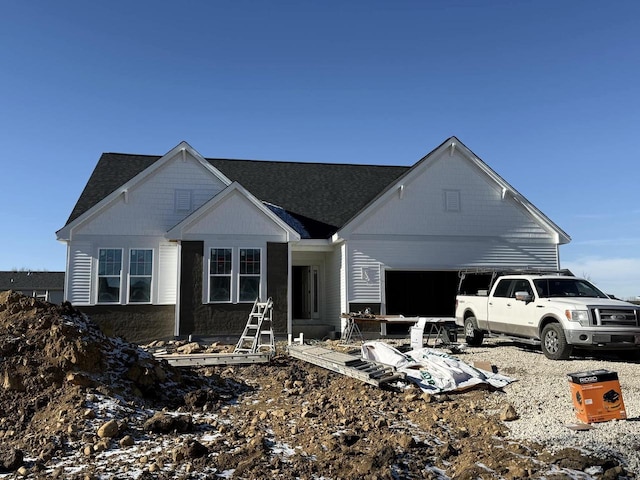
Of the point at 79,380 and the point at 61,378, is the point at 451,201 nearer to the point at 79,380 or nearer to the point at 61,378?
the point at 79,380

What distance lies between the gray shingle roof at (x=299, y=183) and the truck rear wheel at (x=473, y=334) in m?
5.93

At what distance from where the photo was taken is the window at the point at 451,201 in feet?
59.0

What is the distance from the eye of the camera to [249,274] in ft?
53.2

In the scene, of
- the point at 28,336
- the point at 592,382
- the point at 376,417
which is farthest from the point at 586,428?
the point at 28,336

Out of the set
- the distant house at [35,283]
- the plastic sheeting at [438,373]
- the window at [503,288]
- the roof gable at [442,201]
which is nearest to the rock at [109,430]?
the plastic sheeting at [438,373]

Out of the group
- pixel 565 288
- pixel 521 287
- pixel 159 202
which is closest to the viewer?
pixel 565 288

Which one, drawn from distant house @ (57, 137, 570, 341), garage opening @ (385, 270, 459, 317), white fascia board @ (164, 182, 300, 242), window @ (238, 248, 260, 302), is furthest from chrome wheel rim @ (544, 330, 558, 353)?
garage opening @ (385, 270, 459, 317)

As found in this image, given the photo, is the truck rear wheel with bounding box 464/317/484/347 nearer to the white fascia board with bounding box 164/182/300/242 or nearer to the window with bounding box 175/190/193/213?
the white fascia board with bounding box 164/182/300/242

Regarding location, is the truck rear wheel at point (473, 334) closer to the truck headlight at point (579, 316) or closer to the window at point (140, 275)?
the truck headlight at point (579, 316)

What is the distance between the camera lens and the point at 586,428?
626 cm

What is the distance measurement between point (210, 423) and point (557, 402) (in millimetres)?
5046

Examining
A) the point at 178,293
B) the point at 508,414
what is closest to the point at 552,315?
the point at 508,414

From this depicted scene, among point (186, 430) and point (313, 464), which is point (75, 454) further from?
point (313, 464)

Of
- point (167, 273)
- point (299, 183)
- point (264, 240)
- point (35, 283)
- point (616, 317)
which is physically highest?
point (299, 183)
